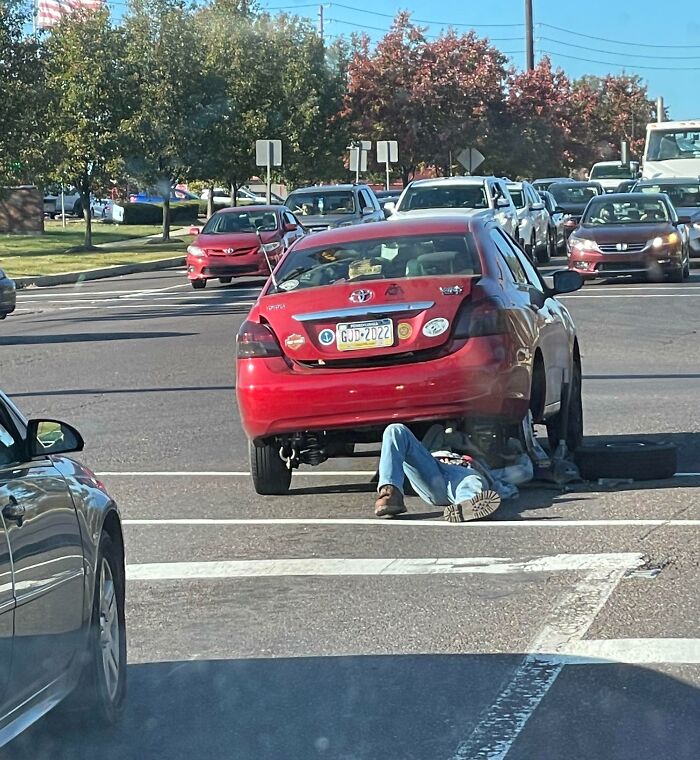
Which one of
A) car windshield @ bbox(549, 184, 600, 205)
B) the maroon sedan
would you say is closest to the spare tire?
the maroon sedan

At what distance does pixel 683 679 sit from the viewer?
18.3 ft

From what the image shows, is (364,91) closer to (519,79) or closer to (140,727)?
(519,79)

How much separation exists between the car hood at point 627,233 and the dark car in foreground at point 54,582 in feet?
73.1

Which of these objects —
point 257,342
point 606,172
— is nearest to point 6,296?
point 257,342

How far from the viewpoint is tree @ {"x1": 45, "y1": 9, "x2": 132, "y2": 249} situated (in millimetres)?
44062

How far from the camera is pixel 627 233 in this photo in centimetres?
2698

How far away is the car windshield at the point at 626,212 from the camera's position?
91.6 feet

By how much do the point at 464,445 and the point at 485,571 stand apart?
1.80 metres

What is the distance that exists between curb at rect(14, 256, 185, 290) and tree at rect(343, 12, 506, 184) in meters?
23.0

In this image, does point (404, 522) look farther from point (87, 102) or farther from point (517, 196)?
point (87, 102)

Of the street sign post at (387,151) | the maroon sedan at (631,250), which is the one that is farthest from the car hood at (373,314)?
the street sign post at (387,151)

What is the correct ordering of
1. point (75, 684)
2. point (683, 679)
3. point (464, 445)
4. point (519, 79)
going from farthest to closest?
point (519, 79)
point (464, 445)
point (683, 679)
point (75, 684)

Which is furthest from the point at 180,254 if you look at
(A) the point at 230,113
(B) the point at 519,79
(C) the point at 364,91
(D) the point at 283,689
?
(D) the point at 283,689

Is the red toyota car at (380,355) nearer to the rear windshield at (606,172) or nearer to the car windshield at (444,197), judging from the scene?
the car windshield at (444,197)
